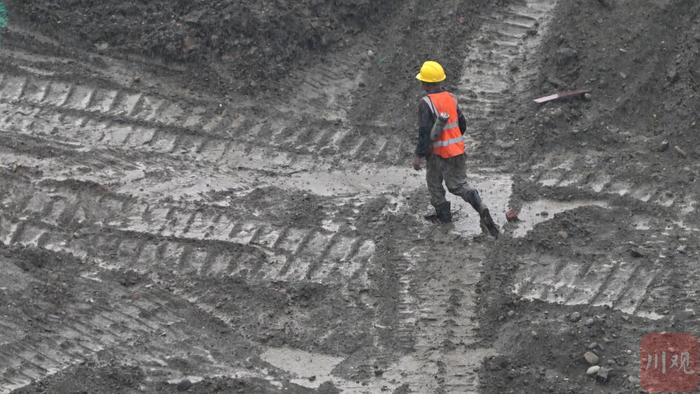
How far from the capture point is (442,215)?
39.5 ft

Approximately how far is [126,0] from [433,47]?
3.84 m

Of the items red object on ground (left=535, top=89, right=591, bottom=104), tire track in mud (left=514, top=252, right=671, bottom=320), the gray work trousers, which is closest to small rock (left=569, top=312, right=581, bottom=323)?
tire track in mud (left=514, top=252, right=671, bottom=320)

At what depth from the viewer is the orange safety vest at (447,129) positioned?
11.5 meters

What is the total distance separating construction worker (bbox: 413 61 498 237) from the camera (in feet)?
37.6

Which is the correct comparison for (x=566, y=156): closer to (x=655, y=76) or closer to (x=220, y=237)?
(x=655, y=76)

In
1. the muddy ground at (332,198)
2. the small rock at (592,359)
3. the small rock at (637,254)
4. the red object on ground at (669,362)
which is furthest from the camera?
the small rock at (637,254)

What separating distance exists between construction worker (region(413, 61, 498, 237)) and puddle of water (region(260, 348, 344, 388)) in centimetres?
225

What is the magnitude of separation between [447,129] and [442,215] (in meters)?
0.98

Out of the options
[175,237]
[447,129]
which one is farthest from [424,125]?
[175,237]

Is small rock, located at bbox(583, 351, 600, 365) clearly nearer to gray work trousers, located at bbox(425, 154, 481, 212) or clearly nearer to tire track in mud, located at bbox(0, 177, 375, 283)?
gray work trousers, located at bbox(425, 154, 481, 212)

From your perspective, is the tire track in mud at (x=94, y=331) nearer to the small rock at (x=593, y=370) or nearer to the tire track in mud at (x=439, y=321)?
the tire track in mud at (x=439, y=321)

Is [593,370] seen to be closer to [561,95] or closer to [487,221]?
[487,221]

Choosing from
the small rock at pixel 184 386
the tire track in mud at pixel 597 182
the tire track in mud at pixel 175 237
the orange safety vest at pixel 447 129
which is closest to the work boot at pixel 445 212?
the orange safety vest at pixel 447 129

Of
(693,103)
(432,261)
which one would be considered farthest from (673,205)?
(432,261)
